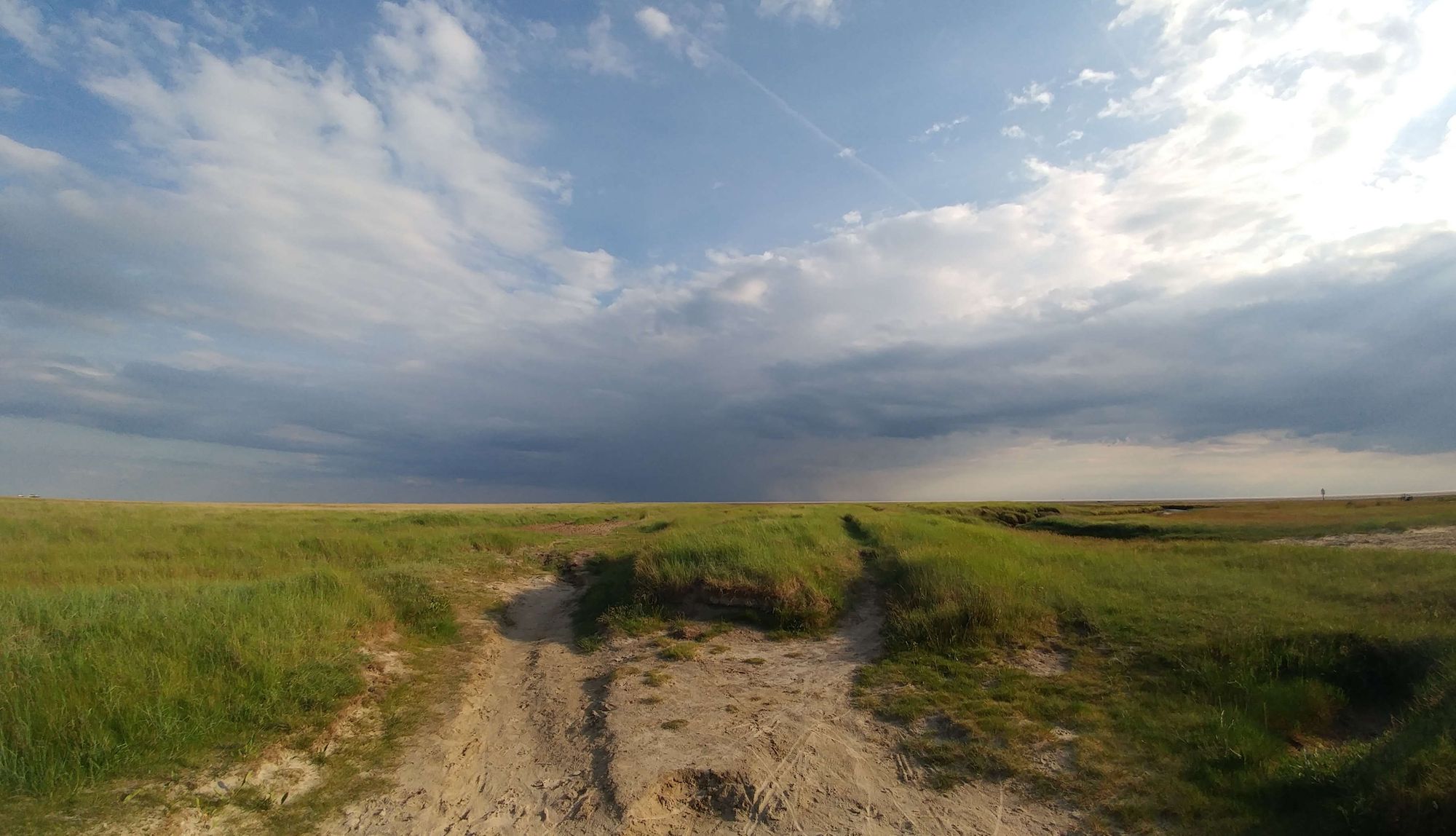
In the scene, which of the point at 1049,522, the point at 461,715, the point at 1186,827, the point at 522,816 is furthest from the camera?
the point at 1049,522

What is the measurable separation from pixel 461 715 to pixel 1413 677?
12.1 metres

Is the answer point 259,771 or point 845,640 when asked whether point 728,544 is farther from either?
point 259,771

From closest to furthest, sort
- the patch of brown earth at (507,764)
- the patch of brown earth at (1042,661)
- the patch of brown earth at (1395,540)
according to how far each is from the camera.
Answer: the patch of brown earth at (507,764)
the patch of brown earth at (1042,661)
the patch of brown earth at (1395,540)

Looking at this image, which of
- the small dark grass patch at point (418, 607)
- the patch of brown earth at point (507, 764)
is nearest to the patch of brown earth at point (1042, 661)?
the patch of brown earth at point (507, 764)

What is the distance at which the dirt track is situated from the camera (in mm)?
6129

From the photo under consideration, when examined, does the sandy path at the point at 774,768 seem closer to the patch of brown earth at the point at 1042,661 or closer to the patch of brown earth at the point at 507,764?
the patch of brown earth at the point at 507,764

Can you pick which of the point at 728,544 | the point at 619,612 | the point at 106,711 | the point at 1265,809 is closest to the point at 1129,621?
the point at 1265,809

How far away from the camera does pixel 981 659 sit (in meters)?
9.91

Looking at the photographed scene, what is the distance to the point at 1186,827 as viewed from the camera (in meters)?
5.52

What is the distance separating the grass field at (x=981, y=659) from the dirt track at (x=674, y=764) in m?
0.71

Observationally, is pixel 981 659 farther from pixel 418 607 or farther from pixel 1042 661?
pixel 418 607

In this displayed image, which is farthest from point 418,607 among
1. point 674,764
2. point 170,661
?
point 674,764

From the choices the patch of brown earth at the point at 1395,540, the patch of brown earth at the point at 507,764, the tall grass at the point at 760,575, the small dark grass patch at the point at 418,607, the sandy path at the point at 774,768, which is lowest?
the patch of brown earth at the point at 507,764

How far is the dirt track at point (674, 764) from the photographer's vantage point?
6.13m
